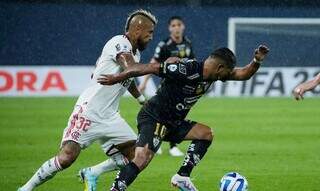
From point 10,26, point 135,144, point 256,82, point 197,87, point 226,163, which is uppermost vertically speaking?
point 197,87

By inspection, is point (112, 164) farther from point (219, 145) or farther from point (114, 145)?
point (219, 145)

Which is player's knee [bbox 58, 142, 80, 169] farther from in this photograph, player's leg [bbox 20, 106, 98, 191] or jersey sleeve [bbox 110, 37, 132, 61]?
jersey sleeve [bbox 110, 37, 132, 61]

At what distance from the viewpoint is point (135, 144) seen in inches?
402

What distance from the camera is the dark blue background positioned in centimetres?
2864

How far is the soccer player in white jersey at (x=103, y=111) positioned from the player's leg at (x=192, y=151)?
718 millimetres

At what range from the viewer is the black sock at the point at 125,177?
31.0ft

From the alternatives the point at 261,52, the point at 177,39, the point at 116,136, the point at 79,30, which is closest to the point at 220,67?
the point at 261,52

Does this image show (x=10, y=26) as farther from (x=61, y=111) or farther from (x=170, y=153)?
(x=170, y=153)

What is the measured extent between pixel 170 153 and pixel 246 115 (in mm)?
7163

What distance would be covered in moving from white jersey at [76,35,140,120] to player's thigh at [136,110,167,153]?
0.40m

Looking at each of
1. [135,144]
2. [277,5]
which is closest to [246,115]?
[277,5]

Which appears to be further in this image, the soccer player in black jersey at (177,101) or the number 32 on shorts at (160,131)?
the number 32 on shorts at (160,131)

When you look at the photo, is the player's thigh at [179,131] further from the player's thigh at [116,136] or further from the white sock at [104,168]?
the white sock at [104,168]

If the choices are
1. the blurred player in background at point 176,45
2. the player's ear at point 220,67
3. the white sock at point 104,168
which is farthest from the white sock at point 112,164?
the blurred player in background at point 176,45
